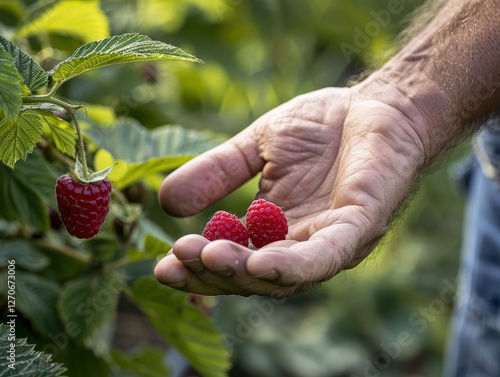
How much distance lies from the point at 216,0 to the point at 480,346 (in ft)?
4.42

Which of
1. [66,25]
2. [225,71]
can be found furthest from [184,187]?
[225,71]

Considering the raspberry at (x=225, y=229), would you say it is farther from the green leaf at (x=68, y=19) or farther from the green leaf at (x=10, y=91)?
the green leaf at (x=68, y=19)

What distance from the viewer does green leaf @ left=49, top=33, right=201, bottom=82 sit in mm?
829

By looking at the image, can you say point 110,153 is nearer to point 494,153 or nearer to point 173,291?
point 173,291

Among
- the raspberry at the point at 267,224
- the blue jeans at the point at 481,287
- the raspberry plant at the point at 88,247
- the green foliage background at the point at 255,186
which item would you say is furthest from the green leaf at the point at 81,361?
the blue jeans at the point at 481,287

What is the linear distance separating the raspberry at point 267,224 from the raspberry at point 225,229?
0.02 metres

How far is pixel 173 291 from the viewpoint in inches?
47.4

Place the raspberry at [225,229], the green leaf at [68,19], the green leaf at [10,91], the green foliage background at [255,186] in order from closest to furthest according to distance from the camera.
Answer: the green leaf at [10,91] < the raspberry at [225,229] < the green leaf at [68,19] < the green foliage background at [255,186]

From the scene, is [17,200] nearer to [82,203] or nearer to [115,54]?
[82,203]

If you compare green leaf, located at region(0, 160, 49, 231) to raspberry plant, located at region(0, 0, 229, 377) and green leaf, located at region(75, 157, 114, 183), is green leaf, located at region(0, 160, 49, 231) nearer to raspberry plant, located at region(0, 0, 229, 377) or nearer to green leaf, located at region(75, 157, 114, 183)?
raspberry plant, located at region(0, 0, 229, 377)

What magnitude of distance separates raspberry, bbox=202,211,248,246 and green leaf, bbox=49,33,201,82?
30cm

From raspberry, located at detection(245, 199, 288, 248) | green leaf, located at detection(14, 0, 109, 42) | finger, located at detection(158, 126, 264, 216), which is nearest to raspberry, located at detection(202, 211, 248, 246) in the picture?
raspberry, located at detection(245, 199, 288, 248)

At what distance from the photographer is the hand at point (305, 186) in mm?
882

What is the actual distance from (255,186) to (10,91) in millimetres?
1752
